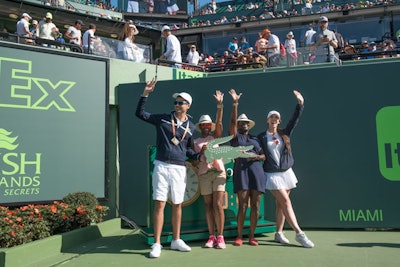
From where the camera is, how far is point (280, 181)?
5.25m

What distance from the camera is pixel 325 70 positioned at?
6832mm

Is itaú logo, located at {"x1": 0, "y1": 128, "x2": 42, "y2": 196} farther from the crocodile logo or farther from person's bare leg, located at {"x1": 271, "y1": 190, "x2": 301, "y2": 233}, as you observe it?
person's bare leg, located at {"x1": 271, "y1": 190, "x2": 301, "y2": 233}

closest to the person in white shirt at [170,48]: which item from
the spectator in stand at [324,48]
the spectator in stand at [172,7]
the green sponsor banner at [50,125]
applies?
the green sponsor banner at [50,125]

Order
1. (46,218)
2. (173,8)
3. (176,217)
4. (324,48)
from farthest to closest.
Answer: (173,8), (324,48), (46,218), (176,217)

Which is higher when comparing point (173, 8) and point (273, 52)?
point (173, 8)

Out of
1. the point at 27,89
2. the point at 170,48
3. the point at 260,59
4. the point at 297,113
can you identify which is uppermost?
the point at 170,48

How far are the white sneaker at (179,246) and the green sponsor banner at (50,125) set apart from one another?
298 cm

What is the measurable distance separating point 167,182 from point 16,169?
3.38 m

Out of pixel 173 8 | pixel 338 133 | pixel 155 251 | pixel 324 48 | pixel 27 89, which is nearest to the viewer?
pixel 155 251

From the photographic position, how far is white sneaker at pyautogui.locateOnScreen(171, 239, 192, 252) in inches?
198

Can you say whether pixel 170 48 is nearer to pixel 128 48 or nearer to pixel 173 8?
pixel 128 48

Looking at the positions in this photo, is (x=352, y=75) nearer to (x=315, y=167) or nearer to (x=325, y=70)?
(x=325, y=70)

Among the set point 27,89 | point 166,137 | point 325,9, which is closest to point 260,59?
point 166,137

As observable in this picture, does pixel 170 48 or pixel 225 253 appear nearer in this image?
pixel 225 253
